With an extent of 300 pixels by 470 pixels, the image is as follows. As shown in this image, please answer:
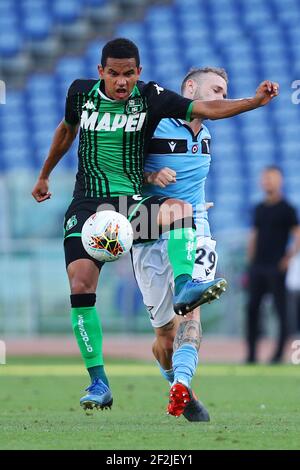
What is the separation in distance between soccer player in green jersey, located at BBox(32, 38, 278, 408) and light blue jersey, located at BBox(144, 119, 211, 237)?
0.14 meters

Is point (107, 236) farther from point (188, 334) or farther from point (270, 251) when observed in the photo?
point (270, 251)

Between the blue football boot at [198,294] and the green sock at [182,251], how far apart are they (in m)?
0.28

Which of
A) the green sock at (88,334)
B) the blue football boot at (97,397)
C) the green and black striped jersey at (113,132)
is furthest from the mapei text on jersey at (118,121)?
the blue football boot at (97,397)

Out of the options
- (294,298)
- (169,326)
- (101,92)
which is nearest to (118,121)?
(101,92)

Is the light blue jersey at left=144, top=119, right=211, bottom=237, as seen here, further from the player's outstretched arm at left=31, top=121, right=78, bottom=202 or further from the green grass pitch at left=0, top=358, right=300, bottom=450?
the green grass pitch at left=0, top=358, right=300, bottom=450

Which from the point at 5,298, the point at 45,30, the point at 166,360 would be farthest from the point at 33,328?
the point at 166,360

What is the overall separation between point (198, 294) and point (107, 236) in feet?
2.16

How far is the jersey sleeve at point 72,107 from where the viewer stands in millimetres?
6613

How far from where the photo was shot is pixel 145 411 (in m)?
7.56

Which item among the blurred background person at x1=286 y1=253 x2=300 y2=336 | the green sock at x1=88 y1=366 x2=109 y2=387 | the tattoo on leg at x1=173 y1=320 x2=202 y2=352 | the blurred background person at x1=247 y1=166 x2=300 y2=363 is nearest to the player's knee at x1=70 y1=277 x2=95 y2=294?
the green sock at x1=88 y1=366 x2=109 y2=387

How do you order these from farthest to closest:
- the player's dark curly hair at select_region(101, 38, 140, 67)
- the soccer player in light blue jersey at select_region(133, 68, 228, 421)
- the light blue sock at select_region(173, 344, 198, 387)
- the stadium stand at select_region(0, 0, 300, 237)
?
1. the stadium stand at select_region(0, 0, 300, 237)
2. the soccer player in light blue jersey at select_region(133, 68, 228, 421)
3. the player's dark curly hair at select_region(101, 38, 140, 67)
4. the light blue sock at select_region(173, 344, 198, 387)

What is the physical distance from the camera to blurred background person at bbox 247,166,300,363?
43.1ft

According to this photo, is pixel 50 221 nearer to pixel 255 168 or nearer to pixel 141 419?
pixel 255 168

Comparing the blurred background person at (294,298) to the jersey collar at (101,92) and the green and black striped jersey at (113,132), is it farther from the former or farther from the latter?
the jersey collar at (101,92)
